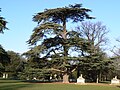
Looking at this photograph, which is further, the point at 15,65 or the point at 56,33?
the point at 15,65

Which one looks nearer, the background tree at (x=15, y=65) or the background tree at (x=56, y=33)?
the background tree at (x=56, y=33)

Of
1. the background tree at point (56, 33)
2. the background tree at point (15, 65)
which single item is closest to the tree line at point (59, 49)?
the background tree at point (56, 33)

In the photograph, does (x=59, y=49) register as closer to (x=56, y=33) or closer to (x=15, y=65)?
(x=56, y=33)

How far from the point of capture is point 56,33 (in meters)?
50.9

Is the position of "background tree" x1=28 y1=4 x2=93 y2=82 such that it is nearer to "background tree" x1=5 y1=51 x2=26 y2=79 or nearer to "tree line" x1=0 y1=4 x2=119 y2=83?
"tree line" x1=0 y1=4 x2=119 y2=83

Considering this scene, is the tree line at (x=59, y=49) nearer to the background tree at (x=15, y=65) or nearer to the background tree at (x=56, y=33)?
the background tree at (x=56, y=33)

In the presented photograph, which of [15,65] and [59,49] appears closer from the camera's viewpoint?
[59,49]

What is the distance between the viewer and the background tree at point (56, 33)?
4997cm

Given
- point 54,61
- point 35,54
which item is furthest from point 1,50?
point 54,61

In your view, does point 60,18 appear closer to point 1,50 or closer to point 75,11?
point 75,11

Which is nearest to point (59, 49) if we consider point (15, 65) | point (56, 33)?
point (56, 33)

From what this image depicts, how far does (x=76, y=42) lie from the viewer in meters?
50.1

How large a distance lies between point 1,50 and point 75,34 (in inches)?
495

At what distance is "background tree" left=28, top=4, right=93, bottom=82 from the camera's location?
1967 inches
